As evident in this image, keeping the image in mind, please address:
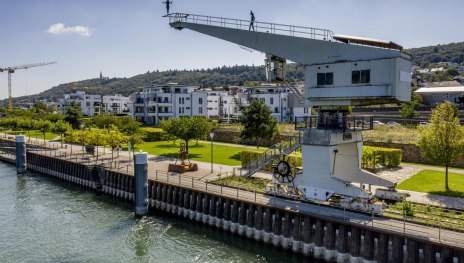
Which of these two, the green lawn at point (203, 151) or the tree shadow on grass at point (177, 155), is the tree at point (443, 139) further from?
the tree shadow on grass at point (177, 155)

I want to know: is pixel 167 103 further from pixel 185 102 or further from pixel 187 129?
pixel 187 129

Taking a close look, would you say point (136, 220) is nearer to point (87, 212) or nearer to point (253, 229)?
point (87, 212)

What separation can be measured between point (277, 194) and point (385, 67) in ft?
38.7

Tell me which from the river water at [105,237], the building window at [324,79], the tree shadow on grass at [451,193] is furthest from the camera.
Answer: the tree shadow on grass at [451,193]

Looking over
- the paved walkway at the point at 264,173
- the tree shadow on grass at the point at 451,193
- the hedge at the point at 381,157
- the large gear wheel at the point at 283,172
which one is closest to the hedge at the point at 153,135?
the paved walkway at the point at 264,173

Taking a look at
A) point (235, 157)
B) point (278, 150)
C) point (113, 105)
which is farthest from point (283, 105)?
point (113, 105)

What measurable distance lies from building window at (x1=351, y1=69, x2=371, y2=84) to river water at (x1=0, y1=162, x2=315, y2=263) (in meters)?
12.2

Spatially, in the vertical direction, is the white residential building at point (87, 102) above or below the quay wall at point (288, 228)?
above

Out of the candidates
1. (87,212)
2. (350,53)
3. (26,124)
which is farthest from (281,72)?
(26,124)

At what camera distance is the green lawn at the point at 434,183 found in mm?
32156

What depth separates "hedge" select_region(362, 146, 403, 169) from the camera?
41.7 m

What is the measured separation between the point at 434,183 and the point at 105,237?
2920cm

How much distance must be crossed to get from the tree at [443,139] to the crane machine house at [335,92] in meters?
7.46

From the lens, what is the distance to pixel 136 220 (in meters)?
32.4
